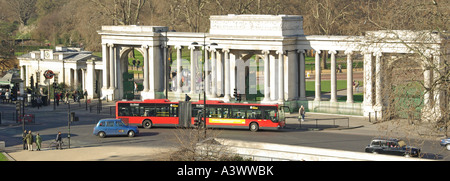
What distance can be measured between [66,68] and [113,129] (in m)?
32.3

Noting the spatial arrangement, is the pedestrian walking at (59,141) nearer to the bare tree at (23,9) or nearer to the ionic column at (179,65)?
the ionic column at (179,65)

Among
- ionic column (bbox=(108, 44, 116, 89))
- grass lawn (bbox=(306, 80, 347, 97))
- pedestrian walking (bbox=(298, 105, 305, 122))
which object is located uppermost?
ionic column (bbox=(108, 44, 116, 89))

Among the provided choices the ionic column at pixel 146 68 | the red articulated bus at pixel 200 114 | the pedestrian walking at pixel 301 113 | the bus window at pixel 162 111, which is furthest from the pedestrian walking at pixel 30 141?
the ionic column at pixel 146 68

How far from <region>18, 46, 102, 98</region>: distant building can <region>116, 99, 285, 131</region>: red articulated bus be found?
874 inches

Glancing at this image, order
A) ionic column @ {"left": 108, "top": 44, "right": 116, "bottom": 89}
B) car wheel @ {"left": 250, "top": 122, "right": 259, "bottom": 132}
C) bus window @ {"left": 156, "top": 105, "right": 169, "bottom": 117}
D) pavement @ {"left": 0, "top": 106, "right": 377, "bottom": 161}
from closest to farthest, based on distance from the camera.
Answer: pavement @ {"left": 0, "top": 106, "right": 377, "bottom": 161}
car wheel @ {"left": 250, "top": 122, "right": 259, "bottom": 132}
bus window @ {"left": 156, "top": 105, "right": 169, "bottom": 117}
ionic column @ {"left": 108, "top": 44, "right": 116, "bottom": 89}

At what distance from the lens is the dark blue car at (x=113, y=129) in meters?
60.6

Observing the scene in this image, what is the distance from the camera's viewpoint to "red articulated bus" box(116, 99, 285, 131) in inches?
2510

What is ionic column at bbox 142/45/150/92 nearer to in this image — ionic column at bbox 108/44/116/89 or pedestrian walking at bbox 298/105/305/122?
ionic column at bbox 108/44/116/89

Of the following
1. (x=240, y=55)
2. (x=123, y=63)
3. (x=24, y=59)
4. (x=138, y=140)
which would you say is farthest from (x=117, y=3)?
(x=138, y=140)

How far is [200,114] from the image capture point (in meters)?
64.0

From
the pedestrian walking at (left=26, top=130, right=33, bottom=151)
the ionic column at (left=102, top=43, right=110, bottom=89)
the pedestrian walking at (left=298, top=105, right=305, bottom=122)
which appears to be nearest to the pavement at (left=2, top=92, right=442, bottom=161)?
the pedestrian walking at (left=26, top=130, right=33, bottom=151)

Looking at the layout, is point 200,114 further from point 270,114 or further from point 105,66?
point 105,66

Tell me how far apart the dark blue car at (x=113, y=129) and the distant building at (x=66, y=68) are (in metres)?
27.0

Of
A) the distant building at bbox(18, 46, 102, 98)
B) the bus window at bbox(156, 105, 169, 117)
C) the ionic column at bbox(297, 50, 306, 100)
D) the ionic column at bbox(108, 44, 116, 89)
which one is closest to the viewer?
the bus window at bbox(156, 105, 169, 117)
